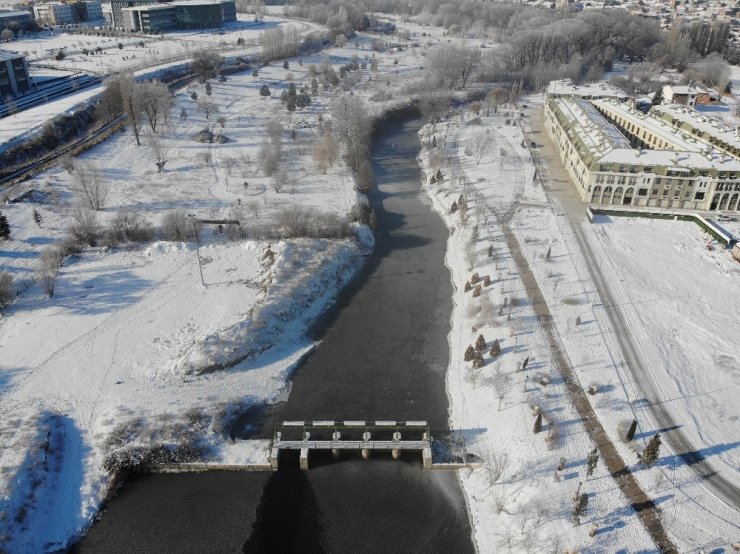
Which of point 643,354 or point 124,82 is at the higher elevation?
point 124,82

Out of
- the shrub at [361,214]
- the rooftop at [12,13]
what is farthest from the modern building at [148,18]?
the shrub at [361,214]

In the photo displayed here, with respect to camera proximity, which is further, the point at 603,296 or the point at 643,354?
the point at 603,296

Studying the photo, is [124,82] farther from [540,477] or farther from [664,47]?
[664,47]

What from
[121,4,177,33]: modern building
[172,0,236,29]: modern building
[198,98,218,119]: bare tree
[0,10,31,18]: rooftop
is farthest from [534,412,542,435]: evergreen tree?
[0,10,31,18]: rooftop

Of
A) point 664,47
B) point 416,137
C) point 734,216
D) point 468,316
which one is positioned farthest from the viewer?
point 664,47

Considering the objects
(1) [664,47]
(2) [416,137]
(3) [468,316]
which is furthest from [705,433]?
(1) [664,47]

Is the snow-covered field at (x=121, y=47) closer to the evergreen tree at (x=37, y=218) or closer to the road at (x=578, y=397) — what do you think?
the evergreen tree at (x=37, y=218)

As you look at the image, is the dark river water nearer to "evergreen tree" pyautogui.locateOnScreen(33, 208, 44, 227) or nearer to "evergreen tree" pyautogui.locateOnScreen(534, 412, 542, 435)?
"evergreen tree" pyautogui.locateOnScreen(534, 412, 542, 435)

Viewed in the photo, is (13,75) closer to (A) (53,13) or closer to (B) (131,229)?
(B) (131,229)
